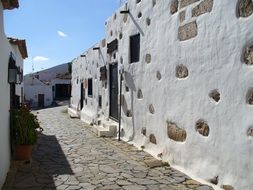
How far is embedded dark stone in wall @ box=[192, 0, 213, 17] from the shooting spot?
16.3ft

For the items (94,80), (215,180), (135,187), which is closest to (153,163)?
(135,187)

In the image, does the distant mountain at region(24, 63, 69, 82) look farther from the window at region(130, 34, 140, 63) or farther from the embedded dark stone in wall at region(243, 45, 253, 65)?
the embedded dark stone in wall at region(243, 45, 253, 65)

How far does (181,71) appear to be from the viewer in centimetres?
573

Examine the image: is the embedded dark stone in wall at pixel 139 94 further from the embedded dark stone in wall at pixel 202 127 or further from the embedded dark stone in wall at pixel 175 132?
the embedded dark stone in wall at pixel 202 127

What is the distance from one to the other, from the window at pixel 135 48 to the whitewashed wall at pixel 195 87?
158 millimetres

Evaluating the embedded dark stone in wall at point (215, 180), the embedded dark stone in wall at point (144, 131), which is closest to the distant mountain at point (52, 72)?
the embedded dark stone in wall at point (144, 131)

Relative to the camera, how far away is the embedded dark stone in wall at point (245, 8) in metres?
4.15

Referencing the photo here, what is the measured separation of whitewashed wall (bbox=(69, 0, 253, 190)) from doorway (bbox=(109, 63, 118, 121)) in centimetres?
173

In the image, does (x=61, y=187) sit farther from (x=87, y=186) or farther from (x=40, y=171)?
(x=40, y=171)

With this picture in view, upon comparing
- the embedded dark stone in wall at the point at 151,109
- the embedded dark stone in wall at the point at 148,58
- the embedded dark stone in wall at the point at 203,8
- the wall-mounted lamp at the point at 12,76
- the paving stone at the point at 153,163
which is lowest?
the paving stone at the point at 153,163

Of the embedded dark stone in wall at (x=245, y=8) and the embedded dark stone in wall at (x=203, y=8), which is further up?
the embedded dark stone in wall at (x=203, y=8)

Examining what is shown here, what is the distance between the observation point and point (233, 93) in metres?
4.39

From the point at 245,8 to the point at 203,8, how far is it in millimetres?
962

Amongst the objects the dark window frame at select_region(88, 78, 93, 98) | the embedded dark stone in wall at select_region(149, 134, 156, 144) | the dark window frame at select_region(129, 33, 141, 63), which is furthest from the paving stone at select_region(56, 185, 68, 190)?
the dark window frame at select_region(88, 78, 93, 98)
